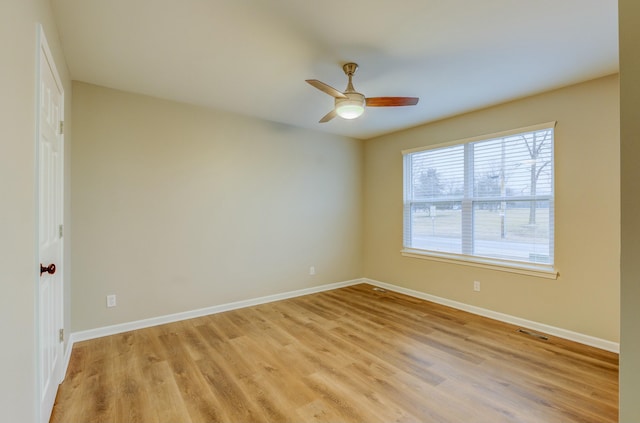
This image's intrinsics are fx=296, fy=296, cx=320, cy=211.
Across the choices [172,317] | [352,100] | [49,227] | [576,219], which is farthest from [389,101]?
[172,317]

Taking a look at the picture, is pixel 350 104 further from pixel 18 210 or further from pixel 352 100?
pixel 18 210

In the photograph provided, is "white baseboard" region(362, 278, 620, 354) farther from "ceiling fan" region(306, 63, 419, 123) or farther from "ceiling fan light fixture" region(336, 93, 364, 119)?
"ceiling fan light fixture" region(336, 93, 364, 119)

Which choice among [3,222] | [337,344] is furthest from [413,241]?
[3,222]

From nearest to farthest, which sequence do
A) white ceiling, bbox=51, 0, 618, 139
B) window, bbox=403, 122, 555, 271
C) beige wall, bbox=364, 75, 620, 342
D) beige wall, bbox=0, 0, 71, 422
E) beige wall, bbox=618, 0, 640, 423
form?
beige wall, bbox=618, 0, 640, 423, beige wall, bbox=0, 0, 71, 422, white ceiling, bbox=51, 0, 618, 139, beige wall, bbox=364, 75, 620, 342, window, bbox=403, 122, 555, 271

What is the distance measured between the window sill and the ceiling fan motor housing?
8.20 feet

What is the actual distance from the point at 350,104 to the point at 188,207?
7.56ft

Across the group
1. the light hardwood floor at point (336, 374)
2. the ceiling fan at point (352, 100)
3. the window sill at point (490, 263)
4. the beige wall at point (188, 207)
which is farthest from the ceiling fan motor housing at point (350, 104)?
the window sill at point (490, 263)

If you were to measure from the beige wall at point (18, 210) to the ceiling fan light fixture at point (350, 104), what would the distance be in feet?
6.24

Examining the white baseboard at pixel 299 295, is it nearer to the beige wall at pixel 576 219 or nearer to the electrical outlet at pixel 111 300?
the beige wall at pixel 576 219

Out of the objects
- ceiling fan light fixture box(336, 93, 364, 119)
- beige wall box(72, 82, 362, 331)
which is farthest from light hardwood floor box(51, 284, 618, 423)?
ceiling fan light fixture box(336, 93, 364, 119)

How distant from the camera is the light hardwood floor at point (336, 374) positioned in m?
1.93

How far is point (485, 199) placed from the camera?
12.1 ft

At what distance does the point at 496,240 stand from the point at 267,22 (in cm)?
337

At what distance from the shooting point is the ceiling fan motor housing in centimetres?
248
